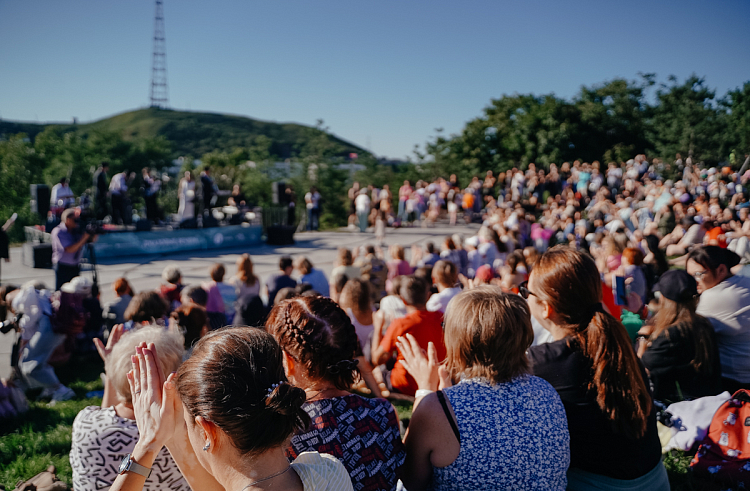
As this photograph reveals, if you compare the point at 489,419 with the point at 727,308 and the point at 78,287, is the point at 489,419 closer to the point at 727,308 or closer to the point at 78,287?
the point at 727,308

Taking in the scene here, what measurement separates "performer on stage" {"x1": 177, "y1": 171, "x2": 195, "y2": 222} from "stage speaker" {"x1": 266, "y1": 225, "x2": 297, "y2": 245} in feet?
8.20

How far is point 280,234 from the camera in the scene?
578 inches

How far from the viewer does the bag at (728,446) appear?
2.57 metres

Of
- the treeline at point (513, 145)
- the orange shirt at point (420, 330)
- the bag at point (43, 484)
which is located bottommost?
the bag at point (43, 484)

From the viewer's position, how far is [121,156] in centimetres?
4697

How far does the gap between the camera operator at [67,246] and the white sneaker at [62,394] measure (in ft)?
9.85

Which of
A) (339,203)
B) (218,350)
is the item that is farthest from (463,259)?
(339,203)

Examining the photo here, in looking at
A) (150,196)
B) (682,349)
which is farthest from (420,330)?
(150,196)

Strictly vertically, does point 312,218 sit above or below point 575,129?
below

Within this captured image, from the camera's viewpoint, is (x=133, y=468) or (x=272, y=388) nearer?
(x=272, y=388)

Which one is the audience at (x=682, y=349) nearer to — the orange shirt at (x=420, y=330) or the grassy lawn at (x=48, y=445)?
the grassy lawn at (x=48, y=445)

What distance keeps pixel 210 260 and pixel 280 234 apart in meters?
2.76

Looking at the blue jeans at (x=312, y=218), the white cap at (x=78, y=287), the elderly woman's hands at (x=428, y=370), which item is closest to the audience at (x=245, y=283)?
the white cap at (x=78, y=287)

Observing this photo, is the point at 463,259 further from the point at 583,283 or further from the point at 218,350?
the point at 218,350
